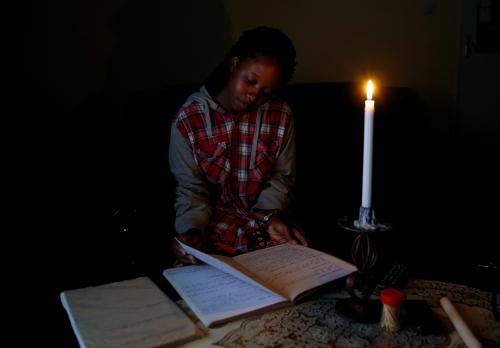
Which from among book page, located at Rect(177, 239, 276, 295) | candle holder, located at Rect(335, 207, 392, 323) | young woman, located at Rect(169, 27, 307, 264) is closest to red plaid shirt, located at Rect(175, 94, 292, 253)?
young woman, located at Rect(169, 27, 307, 264)

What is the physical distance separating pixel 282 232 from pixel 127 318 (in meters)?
0.62

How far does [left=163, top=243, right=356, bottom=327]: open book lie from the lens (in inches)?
32.6

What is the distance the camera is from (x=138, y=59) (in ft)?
6.61

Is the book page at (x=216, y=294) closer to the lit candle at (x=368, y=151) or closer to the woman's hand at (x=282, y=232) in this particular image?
the lit candle at (x=368, y=151)

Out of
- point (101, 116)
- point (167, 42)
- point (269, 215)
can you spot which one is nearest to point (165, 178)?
point (269, 215)

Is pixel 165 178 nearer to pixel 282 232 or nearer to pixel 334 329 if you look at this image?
pixel 282 232

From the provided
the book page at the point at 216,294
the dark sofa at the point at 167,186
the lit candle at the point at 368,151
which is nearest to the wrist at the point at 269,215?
the dark sofa at the point at 167,186

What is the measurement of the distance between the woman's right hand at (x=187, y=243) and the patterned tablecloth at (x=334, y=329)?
12.7 inches

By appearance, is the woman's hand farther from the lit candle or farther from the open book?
the lit candle

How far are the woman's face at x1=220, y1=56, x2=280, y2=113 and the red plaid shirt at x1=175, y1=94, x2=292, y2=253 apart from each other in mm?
100

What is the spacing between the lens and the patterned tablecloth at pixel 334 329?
739mm

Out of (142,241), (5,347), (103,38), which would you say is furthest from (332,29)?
(5,347)

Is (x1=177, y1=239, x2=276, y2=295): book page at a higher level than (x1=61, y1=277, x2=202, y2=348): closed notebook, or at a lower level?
higher

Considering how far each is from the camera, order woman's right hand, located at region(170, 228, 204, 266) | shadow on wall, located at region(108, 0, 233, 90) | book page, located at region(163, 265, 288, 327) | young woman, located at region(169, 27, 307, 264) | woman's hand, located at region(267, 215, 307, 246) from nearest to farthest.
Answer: book page, located at region(163, 265, 288, 327) < woman's right hand, located at region(170, 228, 204, 266) < woman's hand, located at region(267, 215, 307, 246) < young woman, located at region(169, 27, 307, 264) < shadow on wall, located at region(108, 0, 233, 90)
